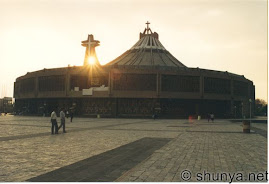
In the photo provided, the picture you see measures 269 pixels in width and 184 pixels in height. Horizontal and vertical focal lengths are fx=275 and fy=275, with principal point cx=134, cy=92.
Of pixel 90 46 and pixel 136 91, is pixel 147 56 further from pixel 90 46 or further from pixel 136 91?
pixel 136 91

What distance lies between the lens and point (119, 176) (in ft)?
23.2

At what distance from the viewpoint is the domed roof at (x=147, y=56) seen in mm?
70312

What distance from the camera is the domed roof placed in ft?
231

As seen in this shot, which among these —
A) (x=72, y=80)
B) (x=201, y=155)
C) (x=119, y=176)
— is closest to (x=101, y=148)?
(x=201, y=155)

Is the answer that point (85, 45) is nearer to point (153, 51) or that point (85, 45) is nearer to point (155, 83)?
point (153, 51)

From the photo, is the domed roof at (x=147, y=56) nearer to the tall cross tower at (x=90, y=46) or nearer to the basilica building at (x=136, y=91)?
the tall cross tower at (x=90, y=46)

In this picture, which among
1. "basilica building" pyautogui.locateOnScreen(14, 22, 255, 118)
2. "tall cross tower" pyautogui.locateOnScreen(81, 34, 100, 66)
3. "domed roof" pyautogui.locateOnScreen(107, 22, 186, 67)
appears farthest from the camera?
"tall cross tower" pyautogui.locateOnScreen(81, 34, 100, 66)

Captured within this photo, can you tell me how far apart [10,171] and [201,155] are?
6539 millimetres

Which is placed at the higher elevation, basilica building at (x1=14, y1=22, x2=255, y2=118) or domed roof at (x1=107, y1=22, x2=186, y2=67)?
domed roof at (x1=107, y1=22, x2=186, y2=67)

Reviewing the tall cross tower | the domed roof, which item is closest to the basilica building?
the domed roof

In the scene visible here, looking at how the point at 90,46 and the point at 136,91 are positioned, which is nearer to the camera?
the point at 136,91

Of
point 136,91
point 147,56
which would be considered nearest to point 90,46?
point 147,56

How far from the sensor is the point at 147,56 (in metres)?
74.4

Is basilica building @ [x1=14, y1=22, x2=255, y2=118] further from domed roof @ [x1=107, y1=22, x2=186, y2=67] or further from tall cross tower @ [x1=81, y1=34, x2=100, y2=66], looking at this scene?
tall cross tower @ [x1=81, y1=34, x2=100, y2=66]
